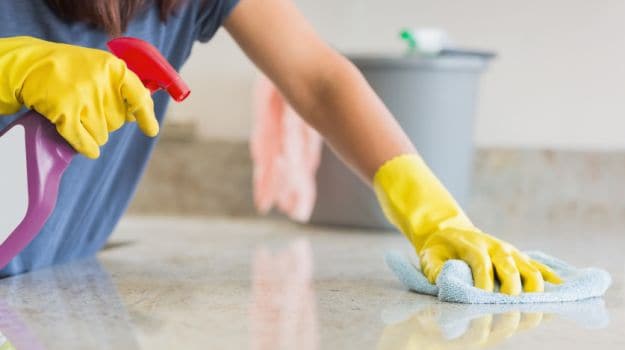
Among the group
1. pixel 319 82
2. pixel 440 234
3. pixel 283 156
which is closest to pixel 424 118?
pixel 283 156

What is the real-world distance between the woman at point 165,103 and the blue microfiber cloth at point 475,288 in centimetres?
1

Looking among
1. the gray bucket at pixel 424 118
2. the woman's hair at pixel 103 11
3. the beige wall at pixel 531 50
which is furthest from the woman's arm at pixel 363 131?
the beige wall at pixel 531 50

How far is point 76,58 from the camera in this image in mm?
Result: 998

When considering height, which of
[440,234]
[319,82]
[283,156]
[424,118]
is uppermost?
[319,82]

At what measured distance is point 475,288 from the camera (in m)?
1.04

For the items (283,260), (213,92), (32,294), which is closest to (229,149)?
(213,92)

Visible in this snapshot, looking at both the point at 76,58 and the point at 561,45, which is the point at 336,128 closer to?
the point at 76,58

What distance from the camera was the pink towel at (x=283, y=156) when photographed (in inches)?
80.3

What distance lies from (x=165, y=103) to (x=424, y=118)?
75cm

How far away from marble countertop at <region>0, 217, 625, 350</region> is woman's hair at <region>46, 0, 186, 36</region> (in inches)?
11.5

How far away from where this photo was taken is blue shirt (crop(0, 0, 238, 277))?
1.19 metres

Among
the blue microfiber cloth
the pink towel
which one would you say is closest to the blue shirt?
the blue microfiber cloth

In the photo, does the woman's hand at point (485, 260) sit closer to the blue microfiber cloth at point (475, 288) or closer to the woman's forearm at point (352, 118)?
the blue microfiber cloth at point (475, 288)

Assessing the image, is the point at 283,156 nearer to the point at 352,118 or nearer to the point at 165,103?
the point at 165,103
